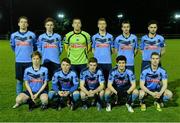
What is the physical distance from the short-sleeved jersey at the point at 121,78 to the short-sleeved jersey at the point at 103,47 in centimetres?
68

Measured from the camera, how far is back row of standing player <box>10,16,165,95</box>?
8.22m

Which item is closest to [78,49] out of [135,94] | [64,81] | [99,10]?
[64,81]

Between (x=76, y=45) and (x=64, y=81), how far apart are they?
3.41ft

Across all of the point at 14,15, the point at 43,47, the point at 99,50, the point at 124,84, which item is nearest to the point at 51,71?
the point at 43,47

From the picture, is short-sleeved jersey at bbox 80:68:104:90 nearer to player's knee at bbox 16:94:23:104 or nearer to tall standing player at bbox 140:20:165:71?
player's knee at bbox 16:94:23:104

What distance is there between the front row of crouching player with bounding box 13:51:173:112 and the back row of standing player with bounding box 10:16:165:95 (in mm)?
570

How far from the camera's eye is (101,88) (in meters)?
7.66

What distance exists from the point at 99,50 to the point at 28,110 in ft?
6.99

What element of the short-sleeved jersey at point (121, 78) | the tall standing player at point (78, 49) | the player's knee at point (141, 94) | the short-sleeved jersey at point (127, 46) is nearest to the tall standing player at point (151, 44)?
the short-sleeved jersey at point (127, 46)

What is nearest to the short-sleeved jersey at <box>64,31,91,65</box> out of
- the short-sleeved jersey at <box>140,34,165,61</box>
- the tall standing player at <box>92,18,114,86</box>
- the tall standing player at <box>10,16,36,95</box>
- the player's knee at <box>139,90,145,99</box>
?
the tall standing player at <box>92,18,114,86</box>

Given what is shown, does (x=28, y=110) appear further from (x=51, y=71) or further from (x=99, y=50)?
(x=99, y=50)

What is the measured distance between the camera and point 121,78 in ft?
25.5

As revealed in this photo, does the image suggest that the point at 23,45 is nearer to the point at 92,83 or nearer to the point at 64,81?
the point at 64,81

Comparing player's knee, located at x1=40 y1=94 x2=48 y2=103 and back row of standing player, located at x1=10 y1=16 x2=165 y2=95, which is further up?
back row of standing player, located at x1=10 y1=16 x2=165 y2=95
